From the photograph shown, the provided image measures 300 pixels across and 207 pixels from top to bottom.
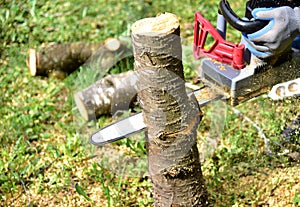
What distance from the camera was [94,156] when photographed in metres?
2.84

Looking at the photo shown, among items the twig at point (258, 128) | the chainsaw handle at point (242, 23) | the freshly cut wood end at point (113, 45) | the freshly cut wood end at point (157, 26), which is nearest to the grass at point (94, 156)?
the twig at point (258, 128)

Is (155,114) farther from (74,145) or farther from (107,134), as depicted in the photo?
(74,145)

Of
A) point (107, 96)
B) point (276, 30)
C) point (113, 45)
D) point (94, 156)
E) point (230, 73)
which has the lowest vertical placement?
point (94, 156)

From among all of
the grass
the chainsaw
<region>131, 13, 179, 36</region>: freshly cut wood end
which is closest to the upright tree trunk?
<region>131, 13, 179, 36</region>: freshly cut wood end

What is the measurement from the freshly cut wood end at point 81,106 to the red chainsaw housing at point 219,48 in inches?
37.8

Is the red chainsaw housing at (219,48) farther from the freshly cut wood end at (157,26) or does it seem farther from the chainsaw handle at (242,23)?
the freshly cut wood end at (157,26)

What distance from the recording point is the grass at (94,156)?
2555 millimetres

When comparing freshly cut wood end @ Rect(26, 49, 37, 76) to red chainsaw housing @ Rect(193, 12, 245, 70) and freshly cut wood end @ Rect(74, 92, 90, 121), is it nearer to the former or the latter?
freshly cut wood end @ Rect(74, 92, 90, 121)

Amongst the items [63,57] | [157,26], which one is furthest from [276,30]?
[63,57]

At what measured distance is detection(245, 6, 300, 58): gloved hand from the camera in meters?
2.03

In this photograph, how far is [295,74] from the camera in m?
2.32

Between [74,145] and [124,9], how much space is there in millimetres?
1500

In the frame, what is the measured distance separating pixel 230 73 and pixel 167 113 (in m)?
0.39

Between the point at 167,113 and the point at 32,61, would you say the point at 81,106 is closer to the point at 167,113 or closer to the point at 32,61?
the point at 32,61
